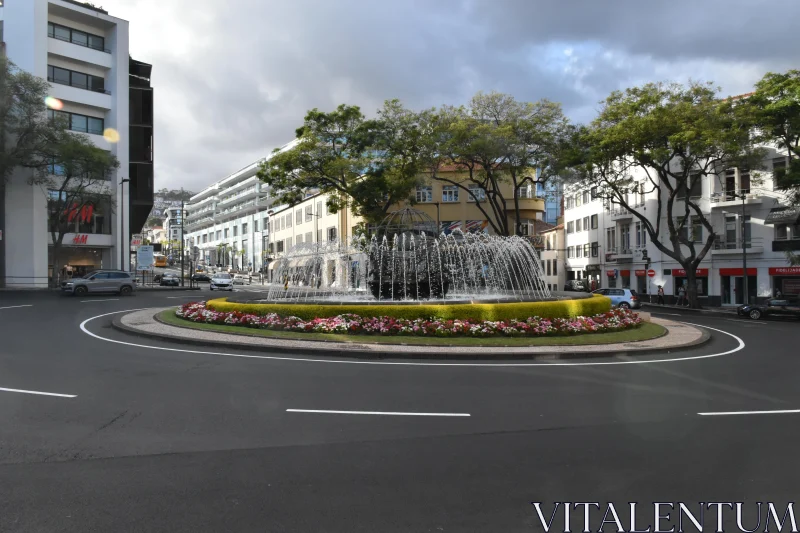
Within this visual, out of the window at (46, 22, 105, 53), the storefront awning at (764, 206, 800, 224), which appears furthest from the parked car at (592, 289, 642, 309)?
the window at (46, 22, 105, 53)

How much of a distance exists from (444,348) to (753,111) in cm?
2787

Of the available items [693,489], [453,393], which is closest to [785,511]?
[693,489]

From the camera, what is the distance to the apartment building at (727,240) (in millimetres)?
39969

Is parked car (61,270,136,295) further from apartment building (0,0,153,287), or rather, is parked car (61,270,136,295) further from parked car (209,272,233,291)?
parked car (209,272,233,291)

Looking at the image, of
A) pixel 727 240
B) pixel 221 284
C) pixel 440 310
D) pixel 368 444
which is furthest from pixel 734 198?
pixel 368 444

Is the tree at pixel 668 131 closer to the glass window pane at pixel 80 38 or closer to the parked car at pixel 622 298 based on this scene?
the parked car at pixel 622 298

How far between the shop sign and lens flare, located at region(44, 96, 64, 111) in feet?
179

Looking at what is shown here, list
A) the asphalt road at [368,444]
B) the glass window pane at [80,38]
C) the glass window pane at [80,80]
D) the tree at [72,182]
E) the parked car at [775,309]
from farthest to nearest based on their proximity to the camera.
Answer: the glass window pane at [80,80]
the glass window pane at [80,38]
the tree at [72,182]
the parked car at [775,309]
the asphalt road at [368,444]

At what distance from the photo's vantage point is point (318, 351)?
1381cm

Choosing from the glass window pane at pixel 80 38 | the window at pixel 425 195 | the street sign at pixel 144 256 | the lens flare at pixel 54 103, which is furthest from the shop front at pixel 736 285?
the glass window pane at pixel 80 38

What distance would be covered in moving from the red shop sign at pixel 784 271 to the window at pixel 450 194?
29.0 metres

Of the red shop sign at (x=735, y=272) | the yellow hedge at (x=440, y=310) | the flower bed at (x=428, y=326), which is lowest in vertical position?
the flower bed at (x=428, y=326)

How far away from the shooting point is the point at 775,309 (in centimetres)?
3173

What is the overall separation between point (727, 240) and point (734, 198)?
11.8ft
